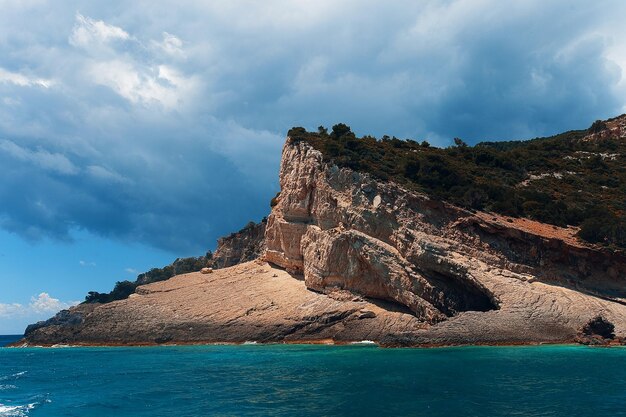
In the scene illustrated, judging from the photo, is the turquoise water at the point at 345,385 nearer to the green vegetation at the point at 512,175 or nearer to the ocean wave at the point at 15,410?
the ocean wave at the point at 15,410

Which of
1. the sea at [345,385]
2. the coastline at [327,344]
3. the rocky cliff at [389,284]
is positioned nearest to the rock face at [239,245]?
the rocky cliff at [389,284]

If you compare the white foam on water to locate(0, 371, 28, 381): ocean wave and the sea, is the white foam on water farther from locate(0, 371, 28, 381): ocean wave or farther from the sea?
locate(0, 371, 28, 381): ocean wave

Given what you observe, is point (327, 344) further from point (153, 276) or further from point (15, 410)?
point (153, 276)

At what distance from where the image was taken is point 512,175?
54062 mm

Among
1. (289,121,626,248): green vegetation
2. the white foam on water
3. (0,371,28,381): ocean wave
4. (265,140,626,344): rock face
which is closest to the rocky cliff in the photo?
→ (265,140,626,344): rock face

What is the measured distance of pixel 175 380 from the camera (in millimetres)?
23391

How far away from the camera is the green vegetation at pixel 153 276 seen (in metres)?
75.9

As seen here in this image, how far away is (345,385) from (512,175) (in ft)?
134

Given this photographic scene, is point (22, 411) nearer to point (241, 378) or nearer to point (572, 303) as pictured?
point (241, 378)

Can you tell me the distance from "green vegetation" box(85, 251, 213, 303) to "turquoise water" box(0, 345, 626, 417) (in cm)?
4516

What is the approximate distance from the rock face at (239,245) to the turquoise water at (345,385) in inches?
1528

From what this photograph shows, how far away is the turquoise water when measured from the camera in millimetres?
15836

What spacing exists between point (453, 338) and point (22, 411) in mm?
24479

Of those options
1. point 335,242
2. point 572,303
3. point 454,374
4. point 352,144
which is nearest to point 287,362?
point 454,374
